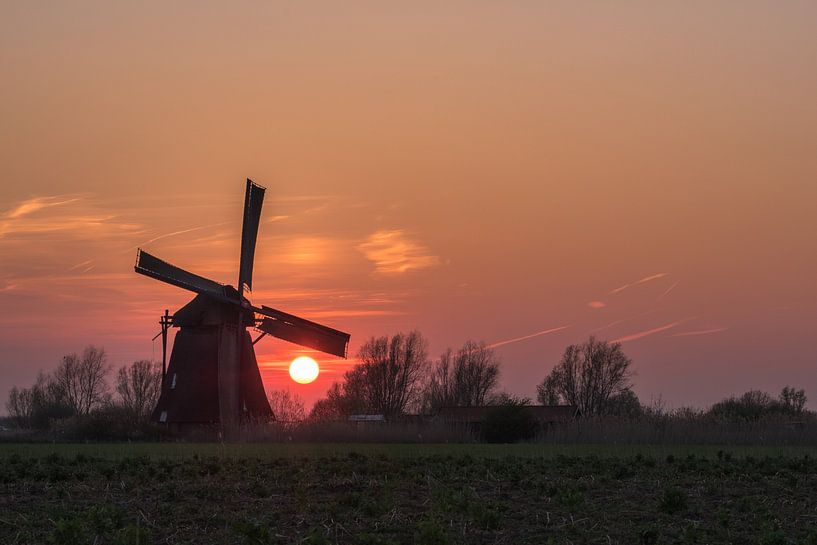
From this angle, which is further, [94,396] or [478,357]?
[94,396]

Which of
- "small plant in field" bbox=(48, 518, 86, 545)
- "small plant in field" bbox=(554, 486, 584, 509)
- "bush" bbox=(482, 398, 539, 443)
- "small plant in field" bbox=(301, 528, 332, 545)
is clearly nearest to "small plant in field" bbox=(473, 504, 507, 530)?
Answer: "small plant in field" bbox=(554, 486, 584, 509)

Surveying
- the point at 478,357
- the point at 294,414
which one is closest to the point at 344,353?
the point at 294,414

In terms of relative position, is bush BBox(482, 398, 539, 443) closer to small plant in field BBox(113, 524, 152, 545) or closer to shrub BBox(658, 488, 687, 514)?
shrub BBox(658, 488, 687, 514)

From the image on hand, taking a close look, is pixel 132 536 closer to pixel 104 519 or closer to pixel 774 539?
pixel 104 519

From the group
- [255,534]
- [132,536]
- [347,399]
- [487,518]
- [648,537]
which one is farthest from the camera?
[347,399]

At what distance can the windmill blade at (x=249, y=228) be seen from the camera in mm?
64625

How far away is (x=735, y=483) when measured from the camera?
24641 mm

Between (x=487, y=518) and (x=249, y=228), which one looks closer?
(x=487, y=518)

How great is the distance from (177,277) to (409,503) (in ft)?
138

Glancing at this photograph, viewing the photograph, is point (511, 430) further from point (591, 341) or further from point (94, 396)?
point (94, 396)

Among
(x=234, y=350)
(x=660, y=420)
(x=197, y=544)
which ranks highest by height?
(x=234, y=350)

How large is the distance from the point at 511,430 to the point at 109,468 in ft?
114

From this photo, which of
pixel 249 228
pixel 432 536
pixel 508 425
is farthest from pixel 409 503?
pixel 249 228

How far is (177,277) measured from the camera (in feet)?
200
